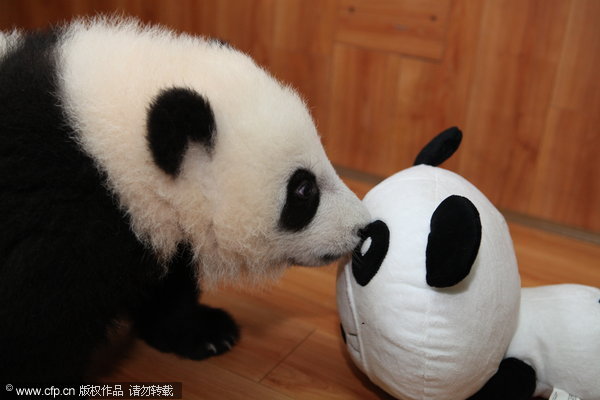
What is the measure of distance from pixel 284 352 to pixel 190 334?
0.19 m

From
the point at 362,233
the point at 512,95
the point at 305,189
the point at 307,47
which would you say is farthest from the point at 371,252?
the point at 307,47

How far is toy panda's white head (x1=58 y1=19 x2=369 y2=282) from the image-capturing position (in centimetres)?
90

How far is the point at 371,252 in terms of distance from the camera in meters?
0.99

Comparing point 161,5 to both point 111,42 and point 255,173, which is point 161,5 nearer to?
point 111,42

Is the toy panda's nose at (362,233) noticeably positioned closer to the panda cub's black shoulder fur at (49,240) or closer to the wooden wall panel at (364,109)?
the panda cub's black shoulder fur at (49,240)

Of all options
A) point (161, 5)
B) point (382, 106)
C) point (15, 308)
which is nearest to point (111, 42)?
point (15, 308)

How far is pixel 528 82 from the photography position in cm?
171

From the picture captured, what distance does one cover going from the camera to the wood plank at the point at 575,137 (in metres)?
1.61

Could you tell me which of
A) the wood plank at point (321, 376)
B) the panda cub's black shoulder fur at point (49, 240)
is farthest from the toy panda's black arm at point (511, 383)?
the panda cub's black shoulder fur at point (49, 240)

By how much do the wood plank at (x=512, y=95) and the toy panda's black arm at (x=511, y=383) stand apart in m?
0.89

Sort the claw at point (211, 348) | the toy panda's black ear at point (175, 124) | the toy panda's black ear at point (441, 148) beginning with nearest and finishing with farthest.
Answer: the toy panda's black ear at point (175, 124) < the toy panda's black ear at point (441, 148) < the claw at point (211, 348)

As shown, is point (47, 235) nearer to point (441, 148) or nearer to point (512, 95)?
point (441, 148)

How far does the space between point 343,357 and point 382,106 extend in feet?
3.05

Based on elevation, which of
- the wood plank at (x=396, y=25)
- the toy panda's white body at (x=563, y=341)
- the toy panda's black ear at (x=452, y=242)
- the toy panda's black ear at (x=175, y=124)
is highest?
the wood plank at (x=396, y=25)
